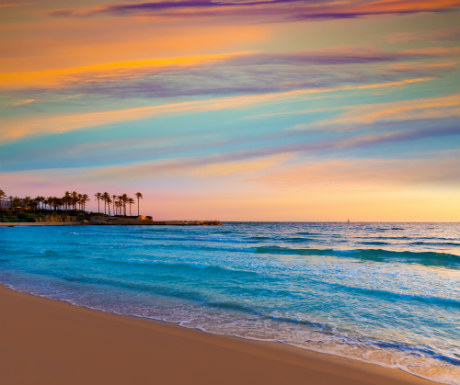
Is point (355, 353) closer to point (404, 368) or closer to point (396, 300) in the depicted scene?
point (404, 368)

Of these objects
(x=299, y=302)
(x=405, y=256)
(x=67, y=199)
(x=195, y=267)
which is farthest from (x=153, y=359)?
(x=67, y=199)

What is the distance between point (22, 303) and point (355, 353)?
27.9 feet

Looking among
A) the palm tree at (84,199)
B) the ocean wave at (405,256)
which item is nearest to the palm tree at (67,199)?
the palm tree at (84,199)

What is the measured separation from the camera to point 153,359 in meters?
5.15

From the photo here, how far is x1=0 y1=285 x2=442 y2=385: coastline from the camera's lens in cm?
445

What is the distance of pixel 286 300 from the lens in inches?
404

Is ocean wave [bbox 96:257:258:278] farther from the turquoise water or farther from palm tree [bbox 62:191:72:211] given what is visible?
palm tree [bbox 62:191:72:211]

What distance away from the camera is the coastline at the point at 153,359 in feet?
14.6

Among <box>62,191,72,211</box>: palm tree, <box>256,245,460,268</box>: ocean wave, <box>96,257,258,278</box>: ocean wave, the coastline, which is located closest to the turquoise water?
<box>96,257,258,278</box>: ocean wave

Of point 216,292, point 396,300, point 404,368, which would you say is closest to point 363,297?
point 396,300

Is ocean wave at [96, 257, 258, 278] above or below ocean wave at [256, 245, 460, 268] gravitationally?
above

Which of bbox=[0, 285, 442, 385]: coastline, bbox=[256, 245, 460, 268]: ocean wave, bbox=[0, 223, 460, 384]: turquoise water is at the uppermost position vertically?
bbox=[0, 285, 442, 385]: coastline

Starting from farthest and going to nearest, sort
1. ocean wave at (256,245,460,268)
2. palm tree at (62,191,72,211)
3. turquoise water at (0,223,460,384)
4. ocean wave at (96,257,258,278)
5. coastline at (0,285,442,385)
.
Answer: palm tree at (62,191,72,211) → ocean wave at (256,245,460,268) → ocean wave at (96,257,258,278) → turquoise water at (0,223,460,384) → coastline at (0,285,442,385)

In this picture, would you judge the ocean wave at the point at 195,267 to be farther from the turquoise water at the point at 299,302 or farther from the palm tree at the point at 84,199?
the palm tree at the point at 84,199
